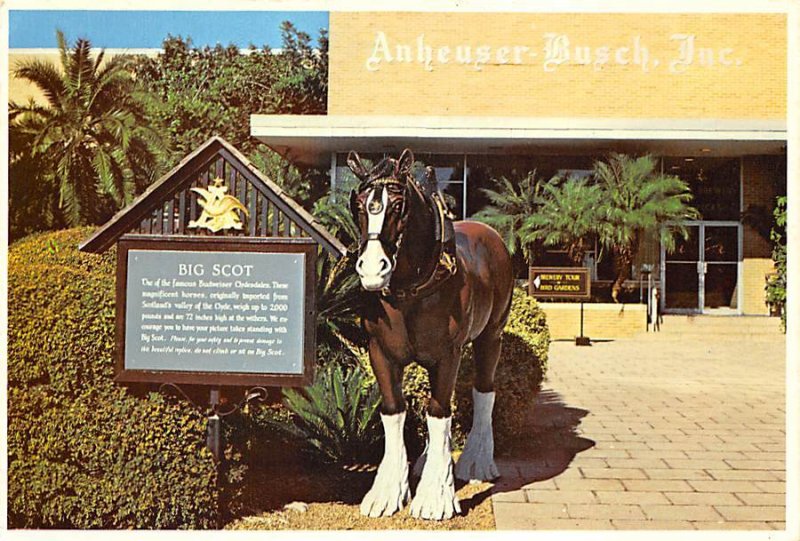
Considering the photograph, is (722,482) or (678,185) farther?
(678,185)

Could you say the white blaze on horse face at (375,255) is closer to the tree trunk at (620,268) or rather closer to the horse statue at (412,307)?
the horse statue at (412,307)

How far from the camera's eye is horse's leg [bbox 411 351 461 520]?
147 inches

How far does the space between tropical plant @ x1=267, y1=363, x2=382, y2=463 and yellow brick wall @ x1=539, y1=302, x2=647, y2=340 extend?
8282mm

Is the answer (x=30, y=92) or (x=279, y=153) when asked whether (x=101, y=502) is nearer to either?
(x=30, y=92)

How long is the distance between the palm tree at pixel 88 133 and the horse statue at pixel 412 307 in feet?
10.4

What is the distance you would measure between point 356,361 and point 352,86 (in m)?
8.62

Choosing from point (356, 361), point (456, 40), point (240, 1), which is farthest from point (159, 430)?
point (456, 40)

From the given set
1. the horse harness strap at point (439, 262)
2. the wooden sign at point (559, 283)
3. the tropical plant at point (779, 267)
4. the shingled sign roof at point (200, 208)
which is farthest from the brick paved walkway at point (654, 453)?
the tropical plant at point (779, 267)

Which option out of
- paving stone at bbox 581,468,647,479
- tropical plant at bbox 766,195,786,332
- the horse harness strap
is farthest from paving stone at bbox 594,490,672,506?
tropical plant at bbox 766,195,786,332

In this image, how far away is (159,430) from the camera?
3559 millimetres

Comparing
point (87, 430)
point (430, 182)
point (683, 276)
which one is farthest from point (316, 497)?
point (683, 276)

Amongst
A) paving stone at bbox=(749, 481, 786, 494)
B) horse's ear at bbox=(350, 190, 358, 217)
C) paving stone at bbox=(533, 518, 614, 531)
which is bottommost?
paving stone at bbox=(533, 518, 614, 531)

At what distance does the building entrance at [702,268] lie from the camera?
13.8 m

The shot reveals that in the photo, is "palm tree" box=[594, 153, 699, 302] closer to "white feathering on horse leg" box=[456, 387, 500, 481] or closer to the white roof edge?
the white roof edge
